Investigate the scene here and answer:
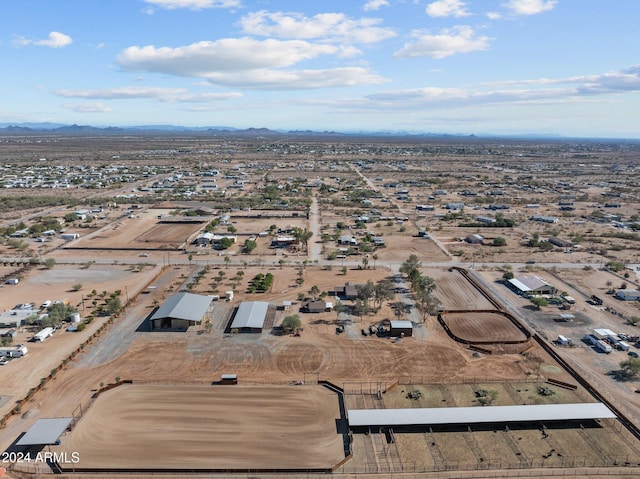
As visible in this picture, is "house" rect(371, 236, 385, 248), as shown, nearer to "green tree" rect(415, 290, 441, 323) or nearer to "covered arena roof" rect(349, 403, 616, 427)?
"green tree" rect(415, 290, 441, 323)

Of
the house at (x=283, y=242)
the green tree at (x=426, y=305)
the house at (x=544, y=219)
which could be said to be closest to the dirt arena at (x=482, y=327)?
the green tree at (x=426, y=305)

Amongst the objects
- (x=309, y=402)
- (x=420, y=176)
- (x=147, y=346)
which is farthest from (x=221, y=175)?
(x=309, y=402)

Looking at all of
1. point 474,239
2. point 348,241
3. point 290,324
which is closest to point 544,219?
point 474,239

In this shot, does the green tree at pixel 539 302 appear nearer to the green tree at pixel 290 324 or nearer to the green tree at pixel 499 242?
the green tree at pixel 499 242

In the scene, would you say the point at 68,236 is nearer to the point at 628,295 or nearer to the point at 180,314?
the point at 180,314

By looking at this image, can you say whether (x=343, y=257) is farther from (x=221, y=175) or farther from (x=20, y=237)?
(x=221, y=175)
